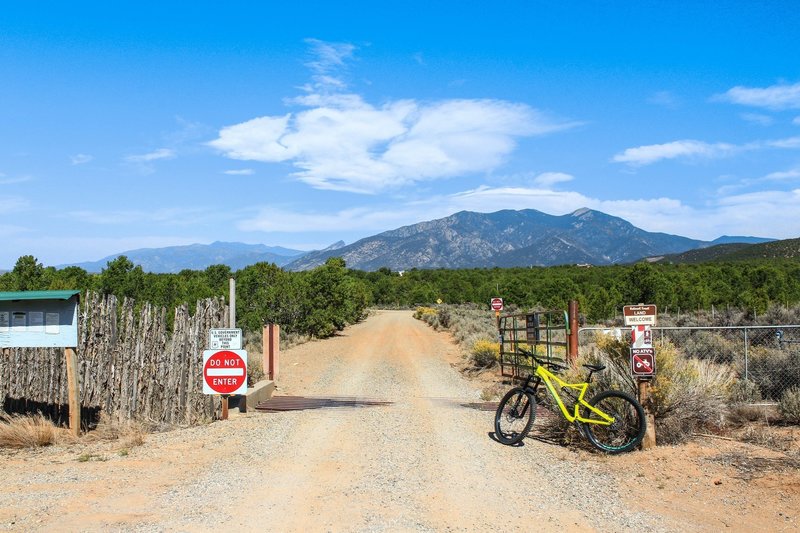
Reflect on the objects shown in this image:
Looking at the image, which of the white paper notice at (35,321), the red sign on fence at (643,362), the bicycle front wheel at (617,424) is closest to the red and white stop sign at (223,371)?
the white paper notice at (35,321)

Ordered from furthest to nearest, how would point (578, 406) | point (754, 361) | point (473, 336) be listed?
point (473, 336) → point (754, 361) → point (578, 406)

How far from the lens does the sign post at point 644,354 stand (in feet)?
28.0

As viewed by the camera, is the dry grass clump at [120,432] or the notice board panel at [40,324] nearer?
the dry grass clump at [120,432]

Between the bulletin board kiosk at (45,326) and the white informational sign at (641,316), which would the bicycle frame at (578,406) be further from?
the bulletin board kiosk at (45,326)

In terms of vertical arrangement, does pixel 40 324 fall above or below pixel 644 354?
above

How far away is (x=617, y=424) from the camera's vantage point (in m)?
8.60

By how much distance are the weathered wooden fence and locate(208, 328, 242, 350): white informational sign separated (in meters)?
0.53

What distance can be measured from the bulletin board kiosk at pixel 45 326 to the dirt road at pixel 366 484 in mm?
1384

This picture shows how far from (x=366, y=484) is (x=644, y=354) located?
4049 mm

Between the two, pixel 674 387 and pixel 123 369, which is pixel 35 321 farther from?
pixel 674 387

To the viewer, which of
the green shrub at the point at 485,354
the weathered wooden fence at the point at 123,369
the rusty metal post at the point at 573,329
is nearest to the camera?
the weathered wooden fence at the point at 123,369

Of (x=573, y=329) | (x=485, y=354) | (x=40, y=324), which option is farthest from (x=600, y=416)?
(x=485, y=354)

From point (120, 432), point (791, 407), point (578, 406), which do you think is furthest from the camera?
point (791, 407)

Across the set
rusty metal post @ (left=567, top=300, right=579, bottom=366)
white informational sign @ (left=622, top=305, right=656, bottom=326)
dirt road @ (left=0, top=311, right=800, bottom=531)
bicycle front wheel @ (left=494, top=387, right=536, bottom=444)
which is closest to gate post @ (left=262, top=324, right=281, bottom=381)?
dirt road @ (left=0, top=311, right=800, bottom=531)
